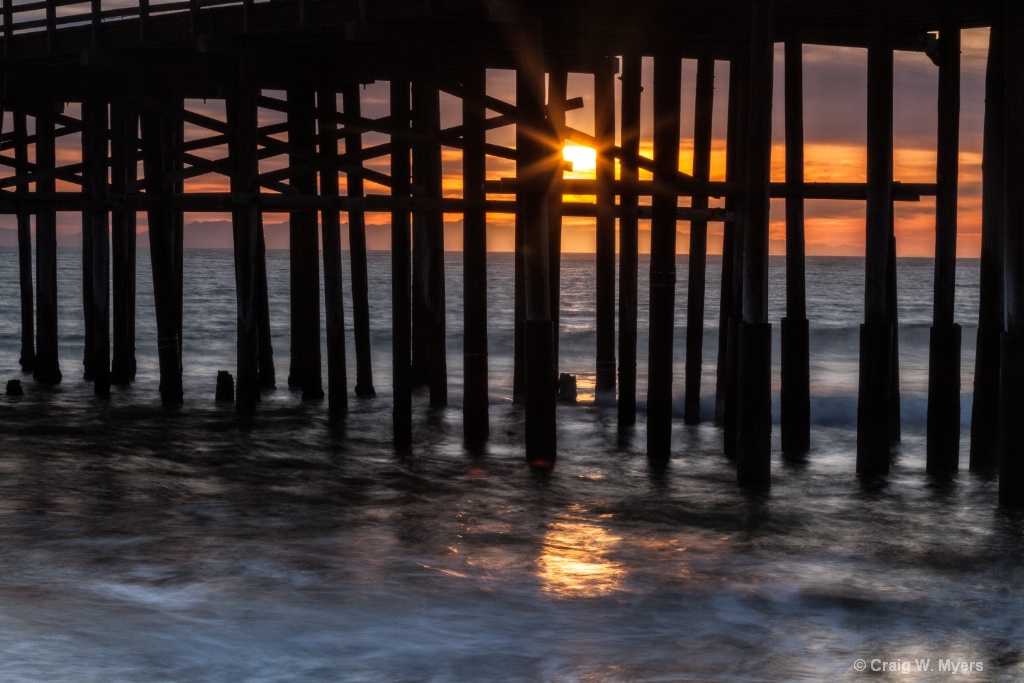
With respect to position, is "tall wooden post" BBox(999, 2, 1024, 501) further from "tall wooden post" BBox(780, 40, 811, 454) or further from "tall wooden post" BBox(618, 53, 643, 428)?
"tall wooden post" BBox(618, 53, 643, 428)

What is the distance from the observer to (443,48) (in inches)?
464

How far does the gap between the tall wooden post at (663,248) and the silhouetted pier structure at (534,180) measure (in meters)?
0.02

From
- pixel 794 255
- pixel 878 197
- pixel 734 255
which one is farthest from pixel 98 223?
pixel 878 197

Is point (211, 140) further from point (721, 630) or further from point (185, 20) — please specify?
point (721, 630)

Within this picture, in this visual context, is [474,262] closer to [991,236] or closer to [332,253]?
[332,253]

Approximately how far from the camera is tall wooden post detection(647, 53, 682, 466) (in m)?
9.53

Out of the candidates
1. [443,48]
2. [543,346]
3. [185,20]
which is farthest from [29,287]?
[543,346]

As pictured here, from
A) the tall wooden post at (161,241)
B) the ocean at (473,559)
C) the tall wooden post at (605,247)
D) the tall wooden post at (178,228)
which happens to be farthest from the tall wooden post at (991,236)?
the tall wooden post at (178,228)

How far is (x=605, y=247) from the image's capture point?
13.7m

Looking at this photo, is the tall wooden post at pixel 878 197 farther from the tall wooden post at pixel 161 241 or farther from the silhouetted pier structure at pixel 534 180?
the tall wooden post at pixel 161 241

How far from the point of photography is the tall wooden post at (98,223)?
46.5ft

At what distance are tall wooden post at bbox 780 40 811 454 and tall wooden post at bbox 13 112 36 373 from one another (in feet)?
32.3

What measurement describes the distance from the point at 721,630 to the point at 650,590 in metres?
0.68

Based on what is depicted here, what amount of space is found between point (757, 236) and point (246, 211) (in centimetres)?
547
